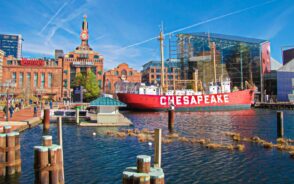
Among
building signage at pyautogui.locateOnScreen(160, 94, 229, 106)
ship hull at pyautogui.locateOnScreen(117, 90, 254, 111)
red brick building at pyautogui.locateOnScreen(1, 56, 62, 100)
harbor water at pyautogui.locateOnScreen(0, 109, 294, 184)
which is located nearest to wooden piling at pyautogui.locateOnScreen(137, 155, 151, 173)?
harbor water at pyautogui.locateOnScreen(0, 109, 294, 184)

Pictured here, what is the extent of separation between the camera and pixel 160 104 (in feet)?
186

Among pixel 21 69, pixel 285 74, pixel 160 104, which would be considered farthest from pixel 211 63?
pixel 21 69

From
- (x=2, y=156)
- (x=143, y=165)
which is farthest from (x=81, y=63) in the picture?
(x=143, y=165)

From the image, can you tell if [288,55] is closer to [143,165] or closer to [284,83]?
[284,83]

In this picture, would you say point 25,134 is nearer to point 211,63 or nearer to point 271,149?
point 271,149

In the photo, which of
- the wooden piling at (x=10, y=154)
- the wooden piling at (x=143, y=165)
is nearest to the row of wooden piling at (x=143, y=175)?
the wooden piling at (x=143, y=165)

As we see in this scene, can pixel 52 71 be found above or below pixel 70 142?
above

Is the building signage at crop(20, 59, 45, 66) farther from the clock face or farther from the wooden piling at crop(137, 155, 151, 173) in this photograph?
the wooden piling at crop(137, 155, 151, 173)

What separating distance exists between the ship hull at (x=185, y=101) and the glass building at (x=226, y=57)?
24.2m

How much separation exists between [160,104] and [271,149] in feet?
128

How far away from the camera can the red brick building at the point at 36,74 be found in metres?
87.7

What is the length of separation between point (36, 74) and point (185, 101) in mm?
57528

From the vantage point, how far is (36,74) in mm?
89312

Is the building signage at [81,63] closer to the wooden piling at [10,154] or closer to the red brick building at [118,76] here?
the red brick building at [118,76]
